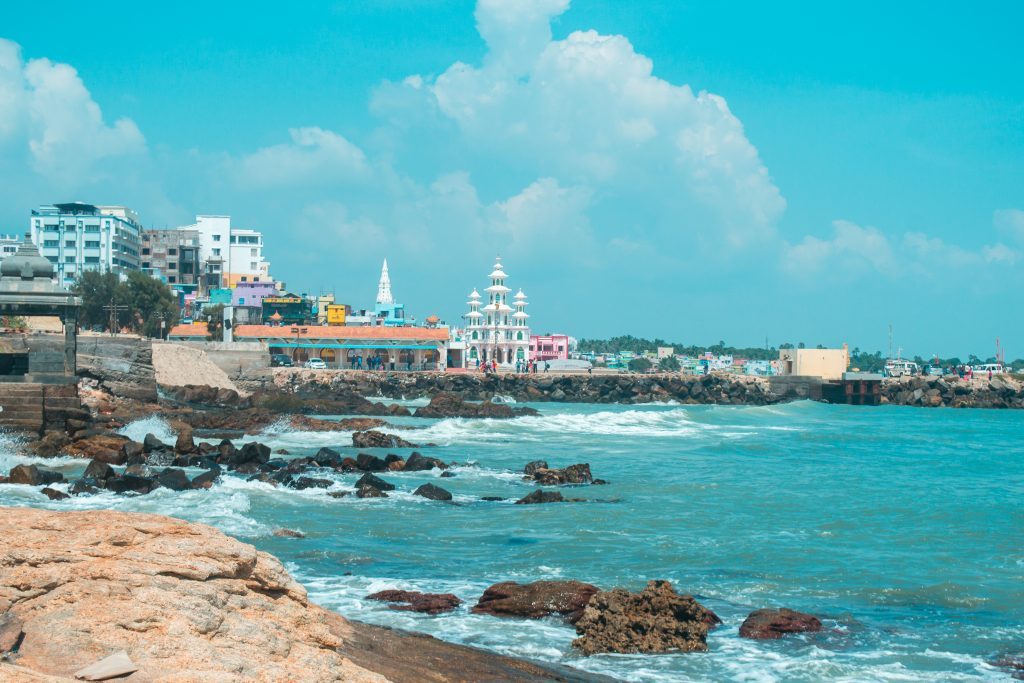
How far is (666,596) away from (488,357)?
86.5m

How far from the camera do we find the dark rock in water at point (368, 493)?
20.8 metres

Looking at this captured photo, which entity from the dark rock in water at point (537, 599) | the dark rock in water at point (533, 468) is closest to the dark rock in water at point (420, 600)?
the dark rock in water at point (537, 599)

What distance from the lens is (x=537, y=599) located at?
12.1m

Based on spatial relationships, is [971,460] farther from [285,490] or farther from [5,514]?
[5,514]

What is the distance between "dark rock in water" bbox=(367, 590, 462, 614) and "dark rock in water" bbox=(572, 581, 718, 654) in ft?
4.98

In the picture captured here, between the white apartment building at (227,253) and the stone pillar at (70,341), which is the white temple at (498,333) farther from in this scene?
the stone pillar at (70,341)

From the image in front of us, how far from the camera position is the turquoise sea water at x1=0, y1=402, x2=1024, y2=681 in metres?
11.0

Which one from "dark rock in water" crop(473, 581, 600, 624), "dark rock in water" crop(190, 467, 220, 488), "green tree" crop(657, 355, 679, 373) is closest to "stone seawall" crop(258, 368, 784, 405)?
"dark rock in water" crop(190, 467, 220, 488)

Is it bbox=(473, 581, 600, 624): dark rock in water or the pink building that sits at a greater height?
the pink building

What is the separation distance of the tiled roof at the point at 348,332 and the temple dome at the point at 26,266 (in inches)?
2149

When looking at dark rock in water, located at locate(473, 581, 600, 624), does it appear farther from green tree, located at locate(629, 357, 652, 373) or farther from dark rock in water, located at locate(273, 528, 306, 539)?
green tree, located at locate(629, 357, 652, 373)

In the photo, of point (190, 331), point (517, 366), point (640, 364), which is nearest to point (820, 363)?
point (517, 366)

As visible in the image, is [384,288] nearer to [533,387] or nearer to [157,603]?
[533,387]

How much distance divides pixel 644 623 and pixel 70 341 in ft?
77.8
